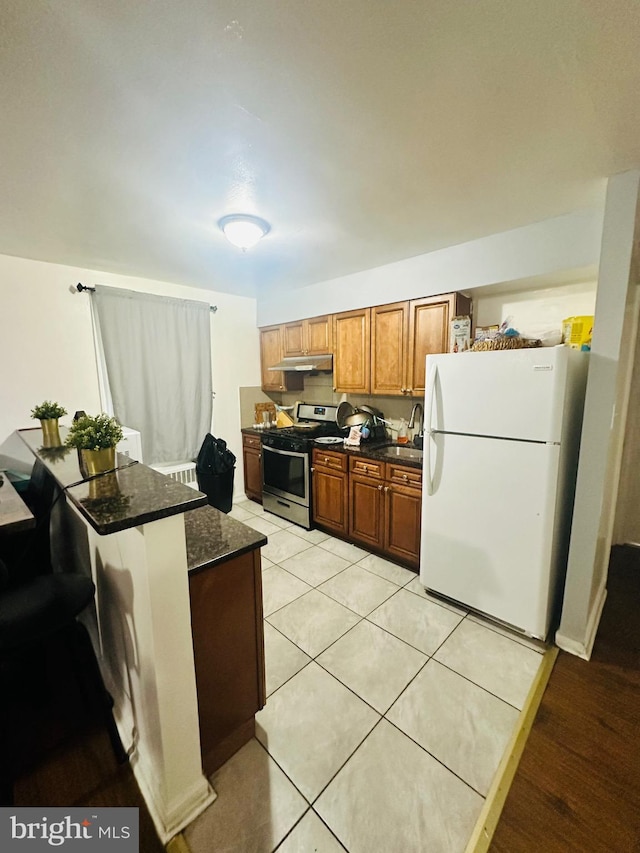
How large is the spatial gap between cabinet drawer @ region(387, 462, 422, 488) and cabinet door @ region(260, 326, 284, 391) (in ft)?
6.27

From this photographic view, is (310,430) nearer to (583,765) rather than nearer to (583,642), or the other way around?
(583,642)

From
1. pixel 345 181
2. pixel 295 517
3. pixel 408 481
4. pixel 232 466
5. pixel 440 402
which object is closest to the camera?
pixel 345 181

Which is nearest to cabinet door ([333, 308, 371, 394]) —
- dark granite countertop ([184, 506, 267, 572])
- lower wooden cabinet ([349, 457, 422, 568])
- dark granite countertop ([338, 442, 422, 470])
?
dark granite countertop ([338, 442, 422, 470])

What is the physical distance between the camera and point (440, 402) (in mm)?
2064

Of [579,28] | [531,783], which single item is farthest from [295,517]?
[579,28]

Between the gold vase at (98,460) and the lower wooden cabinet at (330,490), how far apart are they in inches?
76.5

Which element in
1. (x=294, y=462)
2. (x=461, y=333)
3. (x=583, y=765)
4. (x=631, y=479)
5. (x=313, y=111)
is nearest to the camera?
(x=313, y=111)

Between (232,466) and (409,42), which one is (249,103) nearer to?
(409,42)

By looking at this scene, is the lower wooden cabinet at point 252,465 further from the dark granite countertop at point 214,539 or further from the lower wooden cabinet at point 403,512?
the dark granite countertop at point 214,539

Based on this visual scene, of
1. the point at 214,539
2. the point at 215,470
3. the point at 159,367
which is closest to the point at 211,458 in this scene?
the point at 215,470

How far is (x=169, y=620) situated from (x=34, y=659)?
51.8 inches

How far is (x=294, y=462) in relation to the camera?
3293 mm

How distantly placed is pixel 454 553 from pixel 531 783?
102 centimetres

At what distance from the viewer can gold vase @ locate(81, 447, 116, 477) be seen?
1243mm
